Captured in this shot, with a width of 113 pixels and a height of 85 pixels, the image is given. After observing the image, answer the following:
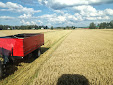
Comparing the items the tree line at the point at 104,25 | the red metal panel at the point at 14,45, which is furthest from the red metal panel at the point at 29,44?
the tree line at the point at 104,25

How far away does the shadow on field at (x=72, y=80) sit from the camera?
4.49 m

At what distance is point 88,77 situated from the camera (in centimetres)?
502

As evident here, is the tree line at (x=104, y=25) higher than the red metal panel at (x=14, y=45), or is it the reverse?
the tree line at (x=104, y=25)

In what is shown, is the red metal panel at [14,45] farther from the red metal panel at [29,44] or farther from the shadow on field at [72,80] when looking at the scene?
the shadow on field at [72,80]

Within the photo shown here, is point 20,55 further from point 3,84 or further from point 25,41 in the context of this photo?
point 3,84

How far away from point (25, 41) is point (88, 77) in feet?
12.8

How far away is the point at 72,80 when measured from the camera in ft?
15.5

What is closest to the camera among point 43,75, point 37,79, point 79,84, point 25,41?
point 79,84

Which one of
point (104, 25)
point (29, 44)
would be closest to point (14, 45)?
point (29, 44)

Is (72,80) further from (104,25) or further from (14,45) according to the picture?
(104,25)

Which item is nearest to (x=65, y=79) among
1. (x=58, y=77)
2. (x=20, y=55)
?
(x=58, y=77)

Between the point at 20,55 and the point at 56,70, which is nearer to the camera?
the point at 20,55

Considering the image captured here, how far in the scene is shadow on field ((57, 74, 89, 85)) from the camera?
449 cm

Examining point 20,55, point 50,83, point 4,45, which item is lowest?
point 50,83
